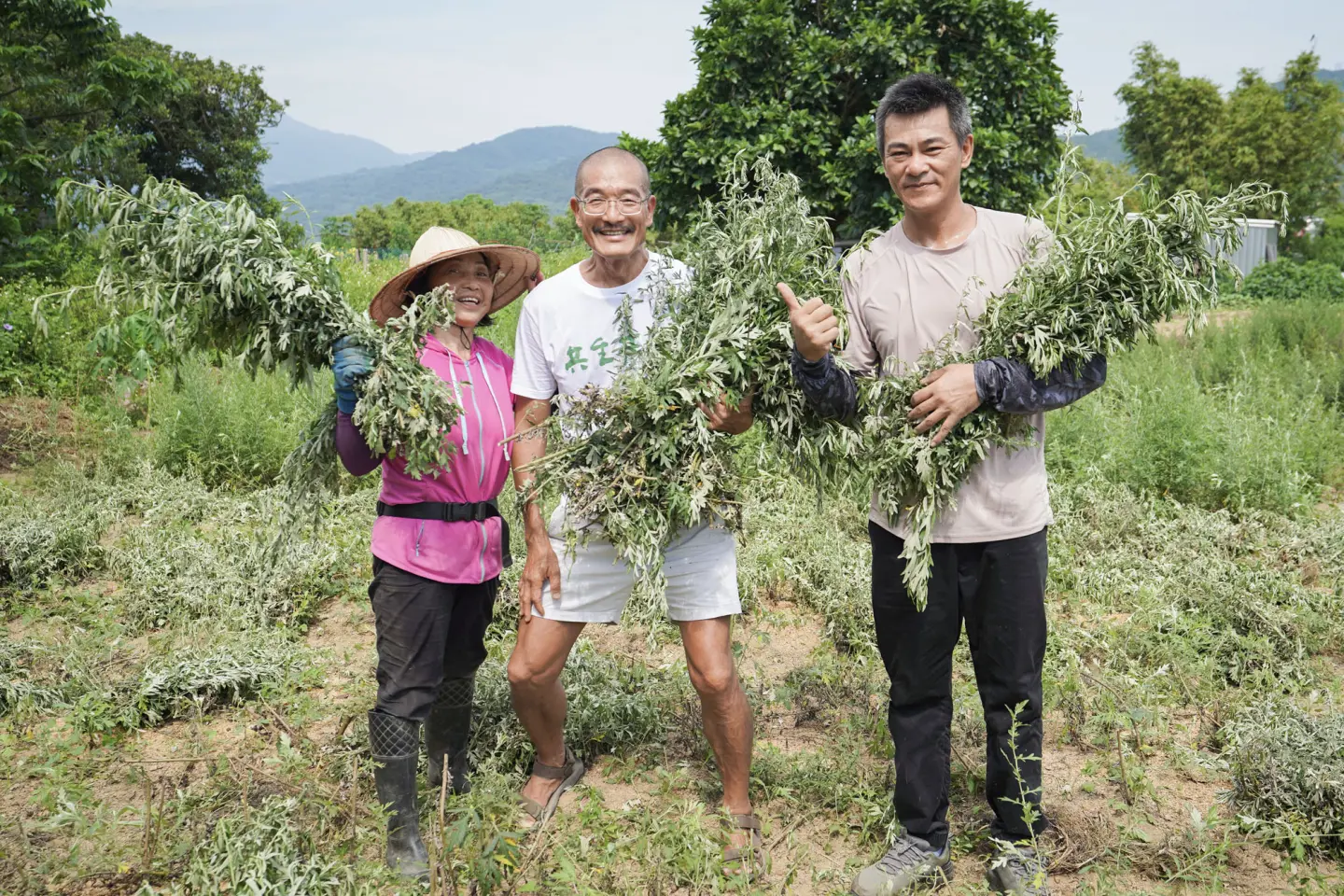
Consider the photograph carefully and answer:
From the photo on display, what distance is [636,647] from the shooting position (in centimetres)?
452

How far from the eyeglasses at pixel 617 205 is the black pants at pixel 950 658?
1.14m

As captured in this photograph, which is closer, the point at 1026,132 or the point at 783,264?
the point at 783,264

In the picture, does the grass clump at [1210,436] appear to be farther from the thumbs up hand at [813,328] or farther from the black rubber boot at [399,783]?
the black rubber boot at [399,783]

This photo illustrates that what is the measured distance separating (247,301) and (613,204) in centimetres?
101

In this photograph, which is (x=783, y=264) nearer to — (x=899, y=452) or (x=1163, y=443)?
(x=899, y=452)

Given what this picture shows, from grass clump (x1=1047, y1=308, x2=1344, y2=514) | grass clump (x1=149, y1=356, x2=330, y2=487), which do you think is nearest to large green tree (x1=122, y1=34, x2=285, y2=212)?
grass clump (x1=149, y1=356, x2=330, y2=487)

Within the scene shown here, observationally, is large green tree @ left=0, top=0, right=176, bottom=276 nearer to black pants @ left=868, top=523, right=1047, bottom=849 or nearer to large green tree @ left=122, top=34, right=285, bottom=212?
black pants @ left=868, top=523, right=1047, bottom=849

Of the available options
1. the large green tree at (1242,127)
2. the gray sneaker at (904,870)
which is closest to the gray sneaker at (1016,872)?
the gray sneaker at (904,870)

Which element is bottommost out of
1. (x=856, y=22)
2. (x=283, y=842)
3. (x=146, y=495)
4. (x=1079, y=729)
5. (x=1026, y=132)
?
(x=1079, y=729)

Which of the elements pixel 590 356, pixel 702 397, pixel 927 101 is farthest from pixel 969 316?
pixel 590 356

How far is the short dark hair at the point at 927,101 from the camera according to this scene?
8.08ft

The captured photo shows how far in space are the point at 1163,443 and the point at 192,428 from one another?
21.3 feet

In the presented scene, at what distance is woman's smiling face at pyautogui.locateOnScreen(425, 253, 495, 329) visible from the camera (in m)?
2.90

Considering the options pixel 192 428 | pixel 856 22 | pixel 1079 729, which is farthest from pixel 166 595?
pixel 856 22
